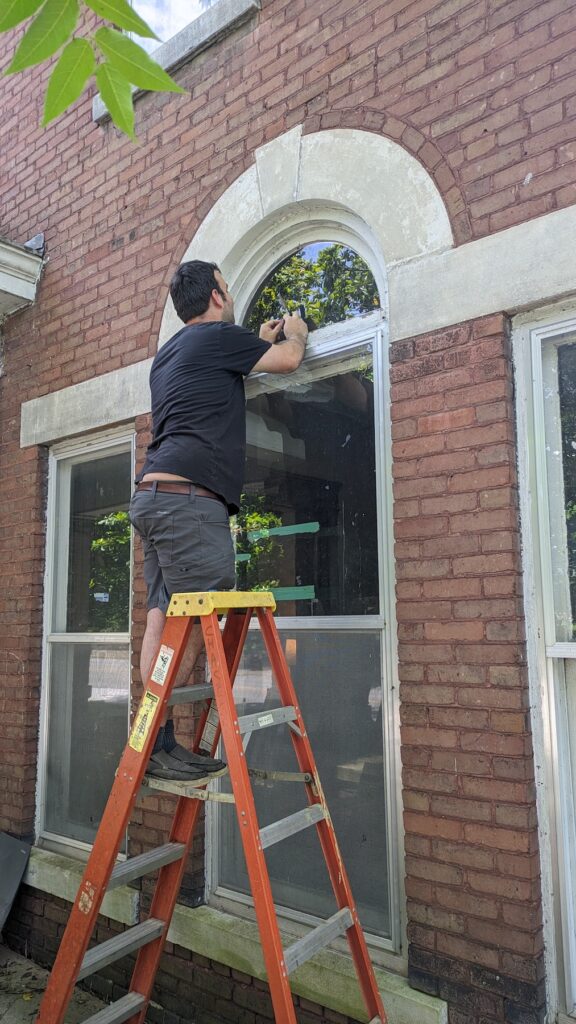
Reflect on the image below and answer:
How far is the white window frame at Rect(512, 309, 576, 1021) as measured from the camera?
243 cm

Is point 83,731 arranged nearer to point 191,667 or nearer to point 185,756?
point 191,667

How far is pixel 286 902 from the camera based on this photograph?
3176 millimetres

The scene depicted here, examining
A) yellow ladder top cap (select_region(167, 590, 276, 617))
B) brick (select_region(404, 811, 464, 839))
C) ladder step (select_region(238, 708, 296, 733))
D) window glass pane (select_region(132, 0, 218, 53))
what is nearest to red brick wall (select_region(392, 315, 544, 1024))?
brick (select_region(404, 811, 464, 839))

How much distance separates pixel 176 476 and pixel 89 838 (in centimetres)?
244

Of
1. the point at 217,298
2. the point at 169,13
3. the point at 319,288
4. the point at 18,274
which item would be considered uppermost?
the point at 169,13

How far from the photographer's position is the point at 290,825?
229cm

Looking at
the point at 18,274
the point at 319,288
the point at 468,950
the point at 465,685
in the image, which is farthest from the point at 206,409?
the point at 18,274

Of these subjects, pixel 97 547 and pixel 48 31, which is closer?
pixel 48 31

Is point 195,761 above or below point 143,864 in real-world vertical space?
above

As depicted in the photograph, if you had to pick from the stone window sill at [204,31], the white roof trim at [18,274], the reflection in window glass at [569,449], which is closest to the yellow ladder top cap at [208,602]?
the reflection in window glass at [569,449]

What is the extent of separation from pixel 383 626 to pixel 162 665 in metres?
0.96

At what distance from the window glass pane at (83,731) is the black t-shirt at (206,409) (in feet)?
5.41

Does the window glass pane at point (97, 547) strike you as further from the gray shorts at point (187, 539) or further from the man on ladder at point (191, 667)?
the gray shorts at point (187, 539)

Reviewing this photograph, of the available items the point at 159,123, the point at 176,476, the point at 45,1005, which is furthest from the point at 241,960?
the point at 159,123
